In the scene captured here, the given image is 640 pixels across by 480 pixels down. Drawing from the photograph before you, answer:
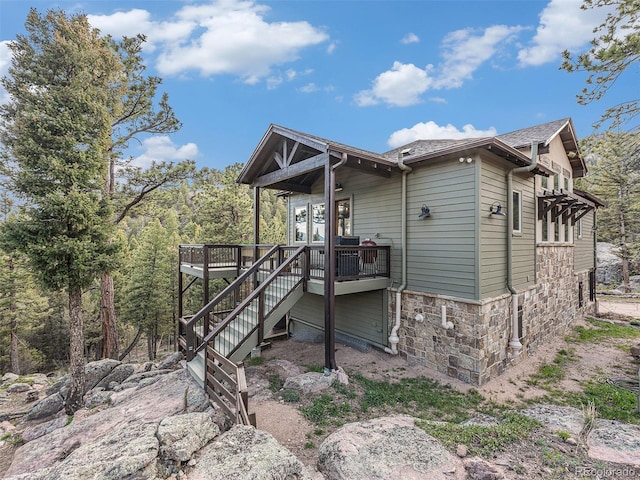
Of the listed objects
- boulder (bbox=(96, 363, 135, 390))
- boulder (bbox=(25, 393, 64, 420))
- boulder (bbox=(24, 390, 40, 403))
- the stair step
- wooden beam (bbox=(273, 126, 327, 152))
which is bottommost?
boulder (bbox=(24, 390, 40, 403))

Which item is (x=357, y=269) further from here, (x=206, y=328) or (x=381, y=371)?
(x=206, y=328)

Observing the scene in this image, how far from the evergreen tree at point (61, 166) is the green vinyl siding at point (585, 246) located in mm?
17126

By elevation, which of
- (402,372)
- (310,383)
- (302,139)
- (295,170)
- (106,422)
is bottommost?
(106,422)

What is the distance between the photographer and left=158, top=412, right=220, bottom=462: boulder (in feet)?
10.7

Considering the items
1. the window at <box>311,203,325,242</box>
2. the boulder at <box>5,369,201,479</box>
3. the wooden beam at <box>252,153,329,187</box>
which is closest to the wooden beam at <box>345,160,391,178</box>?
the wooden beam at <box>252,153,329,187</box>

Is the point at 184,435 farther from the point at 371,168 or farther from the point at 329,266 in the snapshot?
the point at 371,168

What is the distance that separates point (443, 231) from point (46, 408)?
11356 millimetres

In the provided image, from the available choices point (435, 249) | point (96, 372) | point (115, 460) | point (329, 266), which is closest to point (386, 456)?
point (115, 460)

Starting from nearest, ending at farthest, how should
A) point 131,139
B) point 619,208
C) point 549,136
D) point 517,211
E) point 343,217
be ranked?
point 517,211
point 549,136
point 343,217
point 131,139
point 619,208

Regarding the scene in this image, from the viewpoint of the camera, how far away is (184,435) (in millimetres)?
3477

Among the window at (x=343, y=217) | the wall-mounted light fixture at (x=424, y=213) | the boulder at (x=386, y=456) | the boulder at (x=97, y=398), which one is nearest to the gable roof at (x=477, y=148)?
the wall-mounted light fixture at (x=424, y=213)

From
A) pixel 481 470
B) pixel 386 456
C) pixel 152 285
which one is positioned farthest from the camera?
pixel 152 285

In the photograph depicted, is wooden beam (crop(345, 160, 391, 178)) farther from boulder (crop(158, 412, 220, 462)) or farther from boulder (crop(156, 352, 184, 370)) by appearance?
boulder (crop(156, 352, 184, 370))

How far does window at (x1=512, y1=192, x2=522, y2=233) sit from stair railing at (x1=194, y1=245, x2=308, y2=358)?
5.87 m
